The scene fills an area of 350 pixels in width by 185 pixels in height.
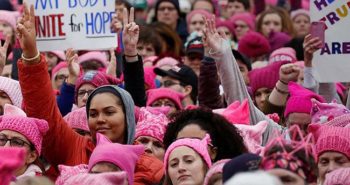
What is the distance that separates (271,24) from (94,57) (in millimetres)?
3469

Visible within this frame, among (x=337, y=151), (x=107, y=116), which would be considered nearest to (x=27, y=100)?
(x=107, y=116)

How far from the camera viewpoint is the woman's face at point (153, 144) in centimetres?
1105

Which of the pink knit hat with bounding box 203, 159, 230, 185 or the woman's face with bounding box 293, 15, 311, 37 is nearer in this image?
the pink knit hat with bounding box 203, 159, 230, 185

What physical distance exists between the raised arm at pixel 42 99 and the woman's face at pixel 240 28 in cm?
835

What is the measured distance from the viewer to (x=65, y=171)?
9.66m

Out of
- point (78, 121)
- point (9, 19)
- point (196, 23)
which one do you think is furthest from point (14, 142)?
point (196, 23)

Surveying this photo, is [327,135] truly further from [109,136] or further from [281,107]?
[281,107]

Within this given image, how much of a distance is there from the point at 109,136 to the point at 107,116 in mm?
134

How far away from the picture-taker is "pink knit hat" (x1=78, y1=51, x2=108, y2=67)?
51.2 ft

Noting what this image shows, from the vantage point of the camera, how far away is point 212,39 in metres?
11.6

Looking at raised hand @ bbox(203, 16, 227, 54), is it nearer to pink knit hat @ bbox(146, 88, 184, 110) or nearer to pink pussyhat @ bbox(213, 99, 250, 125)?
pink pussyhat @ bbox(213, 99, 250, 125)

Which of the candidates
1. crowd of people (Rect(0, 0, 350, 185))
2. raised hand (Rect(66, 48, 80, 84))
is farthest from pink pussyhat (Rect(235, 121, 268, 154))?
raised hand (Rect(66, 48, 80, 84))

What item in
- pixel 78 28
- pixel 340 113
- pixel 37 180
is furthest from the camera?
pixel 78 28

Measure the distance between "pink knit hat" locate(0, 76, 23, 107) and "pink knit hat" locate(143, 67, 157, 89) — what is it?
2668 millimetres
